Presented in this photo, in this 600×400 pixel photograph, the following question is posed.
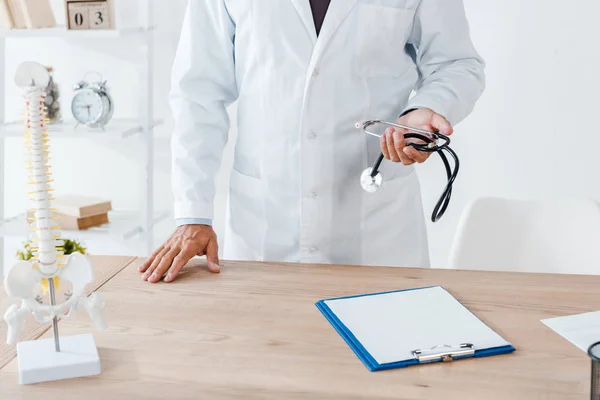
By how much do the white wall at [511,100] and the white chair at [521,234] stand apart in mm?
953

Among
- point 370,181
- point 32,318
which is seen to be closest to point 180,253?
point 32,318

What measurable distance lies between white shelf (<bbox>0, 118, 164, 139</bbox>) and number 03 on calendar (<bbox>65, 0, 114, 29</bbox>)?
383mm

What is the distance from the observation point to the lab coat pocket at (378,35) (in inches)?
67.6

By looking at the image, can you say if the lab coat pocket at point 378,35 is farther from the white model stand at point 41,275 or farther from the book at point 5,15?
the book at point 5,15

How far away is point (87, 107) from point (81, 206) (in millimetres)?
388

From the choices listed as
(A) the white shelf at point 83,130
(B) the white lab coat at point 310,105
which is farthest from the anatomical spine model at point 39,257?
(A) the white shelf at point 83,130

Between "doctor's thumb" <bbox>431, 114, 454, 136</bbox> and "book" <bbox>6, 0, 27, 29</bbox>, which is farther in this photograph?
"book" <bbox>6, 0, 27, 29</bbox>

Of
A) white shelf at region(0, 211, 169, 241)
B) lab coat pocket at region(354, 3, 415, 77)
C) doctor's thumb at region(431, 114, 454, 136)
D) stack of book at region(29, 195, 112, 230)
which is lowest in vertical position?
white shelf at region(0, 211, 169, 241)

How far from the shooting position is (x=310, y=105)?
1.70 meters

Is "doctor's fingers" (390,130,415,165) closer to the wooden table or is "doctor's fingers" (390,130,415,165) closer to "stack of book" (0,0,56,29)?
the wooden table

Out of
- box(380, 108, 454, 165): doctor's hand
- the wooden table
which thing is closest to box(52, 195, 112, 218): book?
the wooden table

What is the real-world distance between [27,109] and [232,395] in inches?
19.5

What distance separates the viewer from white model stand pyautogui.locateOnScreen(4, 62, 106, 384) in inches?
41.4

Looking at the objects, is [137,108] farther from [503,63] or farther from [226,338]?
[226,338]
